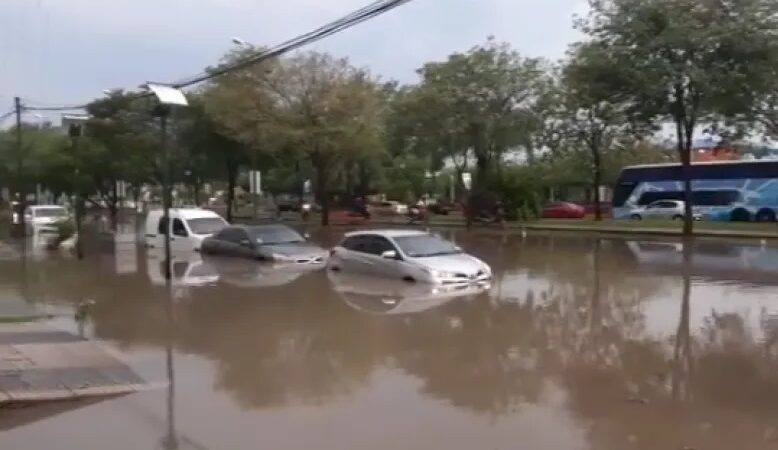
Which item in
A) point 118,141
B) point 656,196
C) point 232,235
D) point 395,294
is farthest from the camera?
point 118,141

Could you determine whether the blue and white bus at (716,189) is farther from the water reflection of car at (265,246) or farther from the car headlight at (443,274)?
the car headlight at (443,274)

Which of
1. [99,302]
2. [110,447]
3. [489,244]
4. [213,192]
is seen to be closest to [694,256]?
[489,244]

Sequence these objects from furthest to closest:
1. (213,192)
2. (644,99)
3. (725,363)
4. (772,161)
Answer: (213,192), (772,161), (644,99), (725,363)

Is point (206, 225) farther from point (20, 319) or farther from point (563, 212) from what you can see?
point (563, 212)

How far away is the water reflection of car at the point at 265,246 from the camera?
29616 millimetres

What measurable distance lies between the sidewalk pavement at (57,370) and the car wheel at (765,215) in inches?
1574

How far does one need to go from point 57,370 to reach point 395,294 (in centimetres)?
948

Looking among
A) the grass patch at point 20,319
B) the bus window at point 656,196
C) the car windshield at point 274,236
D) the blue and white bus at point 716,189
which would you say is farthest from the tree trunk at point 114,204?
the grass patch at point 20,319

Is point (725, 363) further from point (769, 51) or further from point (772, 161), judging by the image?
point (772, 161)

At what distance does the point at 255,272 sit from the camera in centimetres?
2741

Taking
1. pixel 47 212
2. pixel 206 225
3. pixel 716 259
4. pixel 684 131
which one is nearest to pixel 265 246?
pixel 206 225

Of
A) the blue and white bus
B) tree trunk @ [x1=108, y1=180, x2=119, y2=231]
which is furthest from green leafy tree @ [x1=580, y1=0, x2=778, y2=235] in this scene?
tree trunk @ [x1=108, y1=180, x2=119, y2=231]

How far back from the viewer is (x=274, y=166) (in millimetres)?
64938

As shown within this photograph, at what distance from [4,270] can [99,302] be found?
10623mm
